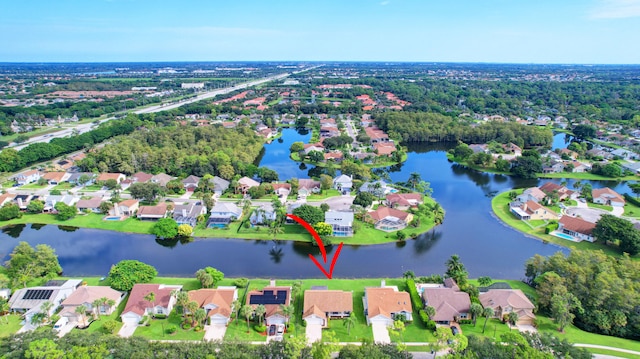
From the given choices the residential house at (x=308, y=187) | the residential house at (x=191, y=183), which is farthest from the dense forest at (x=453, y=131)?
the residential house at (x=191, y=183)

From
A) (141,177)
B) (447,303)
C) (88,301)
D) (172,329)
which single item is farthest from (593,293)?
(141,177)

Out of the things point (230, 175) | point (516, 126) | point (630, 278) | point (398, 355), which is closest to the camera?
point (398, 355)

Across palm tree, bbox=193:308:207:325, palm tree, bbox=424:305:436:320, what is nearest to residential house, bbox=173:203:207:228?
palm tree, bbox=193:308:207:325

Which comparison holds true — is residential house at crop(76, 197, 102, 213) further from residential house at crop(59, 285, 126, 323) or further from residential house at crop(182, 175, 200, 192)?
residential house at crop(59, 285, 126, 323)

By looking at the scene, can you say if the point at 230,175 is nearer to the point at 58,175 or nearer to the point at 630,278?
the point at 58,175

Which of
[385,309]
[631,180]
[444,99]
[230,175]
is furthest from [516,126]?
[385,309]

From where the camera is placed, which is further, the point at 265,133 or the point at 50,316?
the point at 265,133

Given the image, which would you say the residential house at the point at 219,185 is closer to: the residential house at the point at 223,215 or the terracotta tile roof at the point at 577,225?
the residential house at the point at 223,215
